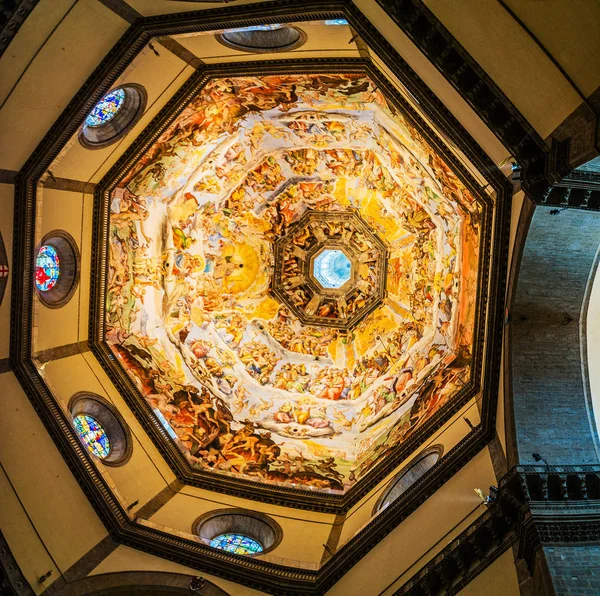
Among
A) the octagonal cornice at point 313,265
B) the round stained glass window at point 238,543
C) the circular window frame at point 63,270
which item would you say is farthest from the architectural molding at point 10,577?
the octagonal cornice at point 313,265

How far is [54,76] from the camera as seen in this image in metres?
11.9

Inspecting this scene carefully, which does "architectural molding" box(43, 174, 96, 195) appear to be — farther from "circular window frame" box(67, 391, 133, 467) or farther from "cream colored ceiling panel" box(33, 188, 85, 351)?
"circular window frame" box(67, 391, 133, 467)

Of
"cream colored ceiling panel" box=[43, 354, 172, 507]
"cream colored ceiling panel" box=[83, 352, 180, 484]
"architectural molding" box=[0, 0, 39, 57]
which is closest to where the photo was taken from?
"architectural molding" box=[0, 0, 39, 57]

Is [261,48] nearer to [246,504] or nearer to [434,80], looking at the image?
[434,80]

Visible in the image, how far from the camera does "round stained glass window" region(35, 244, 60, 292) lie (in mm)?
14672

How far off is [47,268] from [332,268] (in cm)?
1139

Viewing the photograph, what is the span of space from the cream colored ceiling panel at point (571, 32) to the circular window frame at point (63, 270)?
1147 centimetres

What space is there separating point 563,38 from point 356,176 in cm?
1289

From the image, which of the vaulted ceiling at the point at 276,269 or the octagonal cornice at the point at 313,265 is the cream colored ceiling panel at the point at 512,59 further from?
the octagonal cornice at the point at 313,265

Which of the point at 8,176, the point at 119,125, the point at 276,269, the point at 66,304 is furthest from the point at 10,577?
the point at 276,269

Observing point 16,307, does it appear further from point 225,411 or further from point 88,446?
point 225,411

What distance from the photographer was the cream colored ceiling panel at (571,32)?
680 cm

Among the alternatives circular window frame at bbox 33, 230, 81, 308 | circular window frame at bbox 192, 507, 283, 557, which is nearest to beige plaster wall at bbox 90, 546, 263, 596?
circular window frame at bbox 192, 507, 283, 557

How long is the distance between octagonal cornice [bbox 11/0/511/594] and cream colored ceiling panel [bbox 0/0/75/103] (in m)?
1.44
